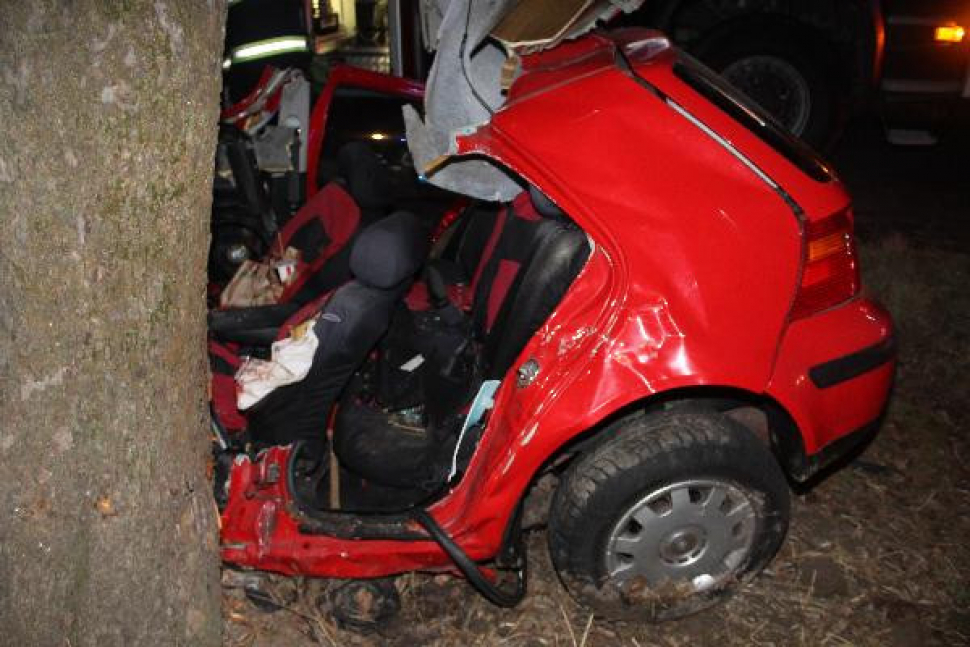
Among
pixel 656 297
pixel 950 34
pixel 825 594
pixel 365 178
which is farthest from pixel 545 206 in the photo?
pixel 950 34

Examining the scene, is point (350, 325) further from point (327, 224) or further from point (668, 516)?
point (327, 224)

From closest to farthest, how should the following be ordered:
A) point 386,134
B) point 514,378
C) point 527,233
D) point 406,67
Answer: point 514,378
point 527,233
point 386,134
point 406,67

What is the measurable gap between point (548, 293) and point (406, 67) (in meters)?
5.19

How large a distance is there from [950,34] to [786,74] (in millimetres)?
1307

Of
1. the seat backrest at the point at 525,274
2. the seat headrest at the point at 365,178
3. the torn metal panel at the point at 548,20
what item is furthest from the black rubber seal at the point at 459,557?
the seat headrest at the point at 365,178

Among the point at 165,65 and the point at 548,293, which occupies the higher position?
the point at 165,65

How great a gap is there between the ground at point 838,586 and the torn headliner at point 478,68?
152 centimetres

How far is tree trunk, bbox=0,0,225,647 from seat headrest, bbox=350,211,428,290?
0.82 m

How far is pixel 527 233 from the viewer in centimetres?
285

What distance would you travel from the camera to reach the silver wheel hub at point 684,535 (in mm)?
2570

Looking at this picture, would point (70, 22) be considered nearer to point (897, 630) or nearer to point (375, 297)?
point (375, 297)

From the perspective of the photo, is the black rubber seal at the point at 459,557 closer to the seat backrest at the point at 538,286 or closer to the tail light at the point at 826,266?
the seat backrest at the point at 538,286

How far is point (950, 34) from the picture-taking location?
616 cm

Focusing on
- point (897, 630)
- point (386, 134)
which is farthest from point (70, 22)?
point (386, 134)
